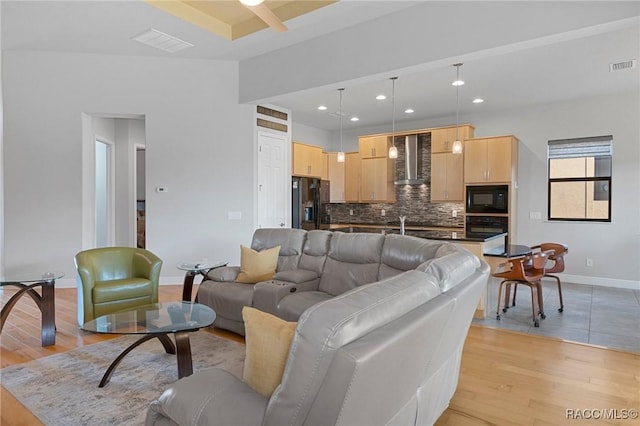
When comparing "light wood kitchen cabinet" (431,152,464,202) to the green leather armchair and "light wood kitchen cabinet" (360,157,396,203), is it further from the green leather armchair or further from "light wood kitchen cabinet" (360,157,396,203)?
the green leather armchair

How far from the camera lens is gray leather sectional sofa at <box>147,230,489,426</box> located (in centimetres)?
107

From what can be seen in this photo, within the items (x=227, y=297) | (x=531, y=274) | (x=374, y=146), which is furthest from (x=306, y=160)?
(x=531, y=274)

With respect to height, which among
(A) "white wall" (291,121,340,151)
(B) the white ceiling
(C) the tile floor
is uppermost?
(B) the white ceiling

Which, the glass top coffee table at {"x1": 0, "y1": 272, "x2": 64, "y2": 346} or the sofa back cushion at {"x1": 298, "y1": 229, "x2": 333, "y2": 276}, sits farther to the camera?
the sofa back cushion at {"x1": 298, "y1": 229, "x2": 333, "y2": 276}

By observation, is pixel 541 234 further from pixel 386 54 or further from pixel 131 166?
pixel 131 166

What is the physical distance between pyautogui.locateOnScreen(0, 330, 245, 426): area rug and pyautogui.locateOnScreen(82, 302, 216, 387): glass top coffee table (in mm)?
135

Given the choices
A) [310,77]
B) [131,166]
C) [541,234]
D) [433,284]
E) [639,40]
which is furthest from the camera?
[131,166]

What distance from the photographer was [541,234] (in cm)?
652

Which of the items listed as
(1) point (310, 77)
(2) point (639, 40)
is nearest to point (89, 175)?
(1) point (310, 77)

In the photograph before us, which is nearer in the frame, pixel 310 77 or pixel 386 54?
pixel 386 54

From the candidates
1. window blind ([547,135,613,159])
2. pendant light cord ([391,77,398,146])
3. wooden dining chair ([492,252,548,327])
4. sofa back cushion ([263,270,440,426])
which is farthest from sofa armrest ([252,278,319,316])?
window blind ([547,135,613,159])

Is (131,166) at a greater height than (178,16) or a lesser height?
lesser

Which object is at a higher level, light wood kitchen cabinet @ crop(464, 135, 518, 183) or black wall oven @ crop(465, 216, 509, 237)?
light wood kitchen cabinet @ crop(464, 135, 518, 183)

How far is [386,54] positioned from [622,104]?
436 cm
